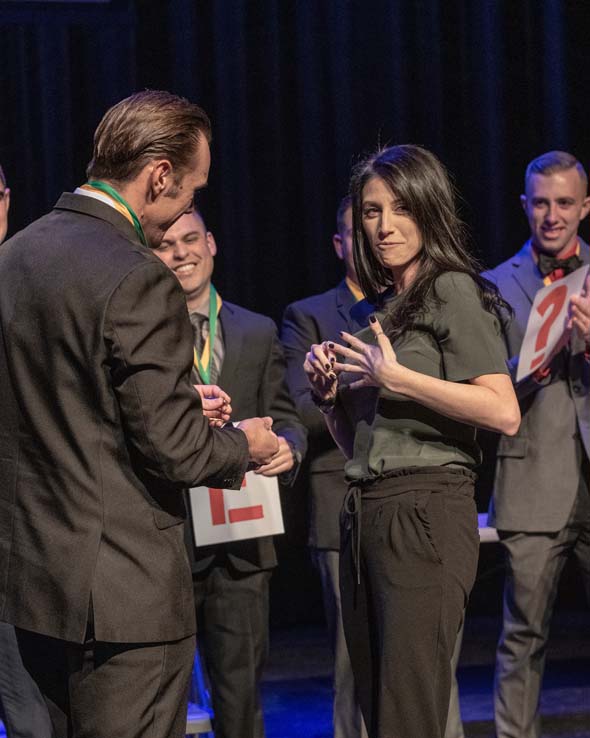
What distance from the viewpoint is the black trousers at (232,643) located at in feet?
9.65

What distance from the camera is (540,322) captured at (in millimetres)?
3141

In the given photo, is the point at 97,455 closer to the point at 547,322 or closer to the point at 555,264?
the point at 547,322

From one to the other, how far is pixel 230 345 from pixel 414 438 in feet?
3.33

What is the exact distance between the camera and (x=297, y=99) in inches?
184

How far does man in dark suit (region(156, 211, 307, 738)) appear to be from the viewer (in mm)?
2947

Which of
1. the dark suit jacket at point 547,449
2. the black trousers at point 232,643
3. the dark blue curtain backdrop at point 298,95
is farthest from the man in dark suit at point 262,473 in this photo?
the dark blue curtain backdrop at point 298,95

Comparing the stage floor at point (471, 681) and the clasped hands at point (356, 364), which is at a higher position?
the clasped hands at point (356, 364)

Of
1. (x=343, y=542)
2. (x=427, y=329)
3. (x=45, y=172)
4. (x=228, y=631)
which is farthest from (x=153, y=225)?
(x=45, y=172)

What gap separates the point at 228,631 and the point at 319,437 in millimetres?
749

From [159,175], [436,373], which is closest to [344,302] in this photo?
[436,373]

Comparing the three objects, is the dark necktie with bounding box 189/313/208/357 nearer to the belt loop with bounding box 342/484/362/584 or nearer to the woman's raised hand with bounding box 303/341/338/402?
the woman's raised hand with bounding box 303/341/338/402

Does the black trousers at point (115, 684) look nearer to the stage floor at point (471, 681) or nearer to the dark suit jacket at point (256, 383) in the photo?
the dark suit jacket at point (256, 383)

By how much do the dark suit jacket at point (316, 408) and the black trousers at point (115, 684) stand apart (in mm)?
1507

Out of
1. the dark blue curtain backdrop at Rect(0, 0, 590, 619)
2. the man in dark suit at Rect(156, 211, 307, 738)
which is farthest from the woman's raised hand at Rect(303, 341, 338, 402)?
the dark blue curtain backdrop at Rect(0, 0, 590, 619)
